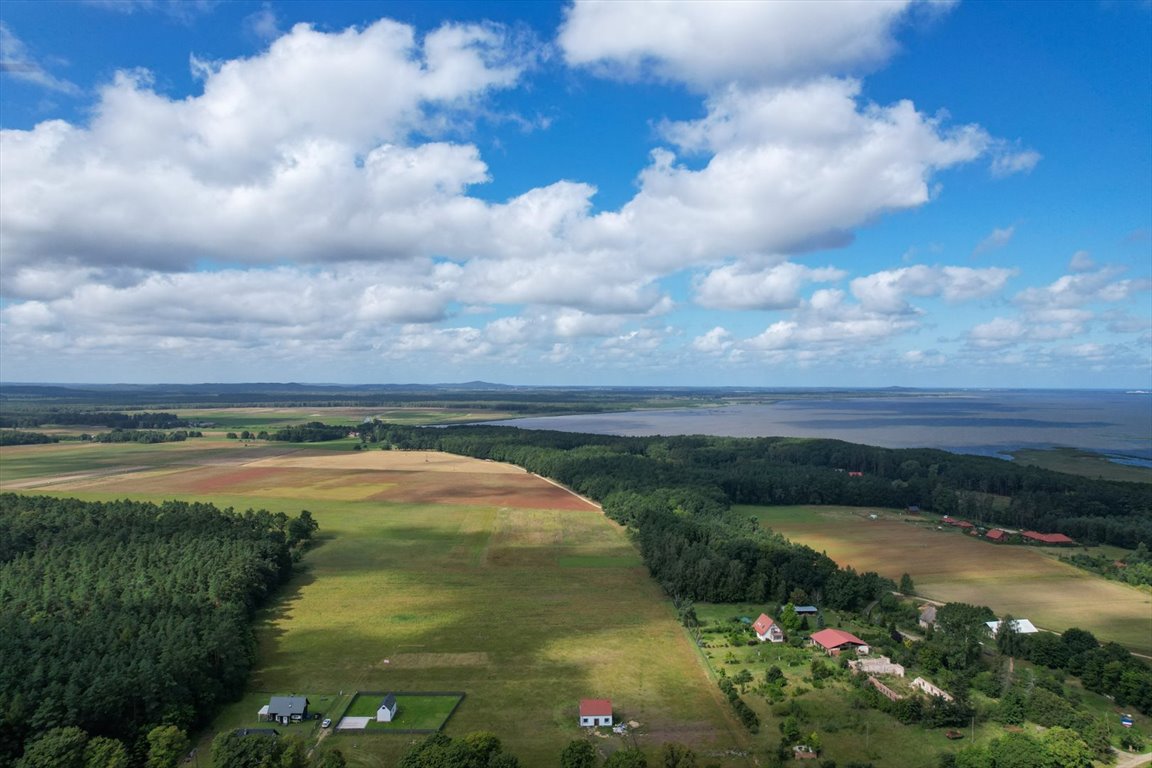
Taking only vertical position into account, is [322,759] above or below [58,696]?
below

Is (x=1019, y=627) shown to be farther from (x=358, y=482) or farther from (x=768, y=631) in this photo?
(x=358, y=482)

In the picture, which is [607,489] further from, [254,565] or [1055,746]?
[1055,746]

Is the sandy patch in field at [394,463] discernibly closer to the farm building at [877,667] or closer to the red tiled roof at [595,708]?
the farm building at [877,667]

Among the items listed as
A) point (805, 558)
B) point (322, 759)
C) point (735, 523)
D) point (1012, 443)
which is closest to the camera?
point (322, 759)

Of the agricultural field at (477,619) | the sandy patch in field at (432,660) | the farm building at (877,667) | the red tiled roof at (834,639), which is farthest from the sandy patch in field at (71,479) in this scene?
the farm building at (877,667)

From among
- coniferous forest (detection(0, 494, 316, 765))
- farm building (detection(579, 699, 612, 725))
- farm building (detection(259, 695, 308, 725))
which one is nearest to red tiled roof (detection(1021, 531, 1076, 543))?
farm building (detection(579, 699, 612, 725))

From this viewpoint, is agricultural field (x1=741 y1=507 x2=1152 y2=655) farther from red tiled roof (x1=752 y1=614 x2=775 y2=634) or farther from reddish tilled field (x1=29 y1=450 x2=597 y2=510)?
reddish tilled field (x1=29 y1=450 x2=597 y2=510)

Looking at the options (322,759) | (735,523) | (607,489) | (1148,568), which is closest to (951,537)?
(1148,568)
